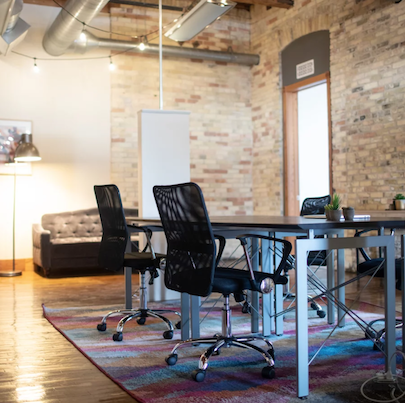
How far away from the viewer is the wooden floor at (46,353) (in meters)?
2.76

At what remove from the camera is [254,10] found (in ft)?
32.2

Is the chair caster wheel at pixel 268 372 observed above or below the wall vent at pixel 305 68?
below

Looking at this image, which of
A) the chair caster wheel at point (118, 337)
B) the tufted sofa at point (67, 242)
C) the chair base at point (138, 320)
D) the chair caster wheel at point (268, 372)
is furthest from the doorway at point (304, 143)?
the chair caster wheel at point (268, 372)

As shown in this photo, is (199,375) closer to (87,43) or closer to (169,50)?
(87,43)

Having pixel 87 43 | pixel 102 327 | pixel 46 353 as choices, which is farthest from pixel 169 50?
pixel 46 353

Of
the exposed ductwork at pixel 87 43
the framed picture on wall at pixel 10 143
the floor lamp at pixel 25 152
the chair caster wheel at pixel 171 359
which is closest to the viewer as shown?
the chair caster wheel at pixel 171 359

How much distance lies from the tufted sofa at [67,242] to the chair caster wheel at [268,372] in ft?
16.7

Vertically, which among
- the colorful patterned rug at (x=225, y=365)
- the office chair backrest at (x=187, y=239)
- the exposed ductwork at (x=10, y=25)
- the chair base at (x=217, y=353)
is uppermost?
the exposed ductwork at (x=10, y=25)

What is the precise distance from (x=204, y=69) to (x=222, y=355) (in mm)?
6987

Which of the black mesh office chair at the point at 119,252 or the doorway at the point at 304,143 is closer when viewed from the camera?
the black mesh office chair at the point at 119,252

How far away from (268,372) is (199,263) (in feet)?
2.18

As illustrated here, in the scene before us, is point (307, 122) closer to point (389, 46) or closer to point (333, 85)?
point (333, 85)

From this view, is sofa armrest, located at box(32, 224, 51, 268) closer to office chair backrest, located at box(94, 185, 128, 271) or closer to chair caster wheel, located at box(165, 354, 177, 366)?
office chair backrest, located at box(94, 185, 128, 271)

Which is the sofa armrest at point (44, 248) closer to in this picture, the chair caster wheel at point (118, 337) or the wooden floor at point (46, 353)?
the wooden floor at point (46, 353)
